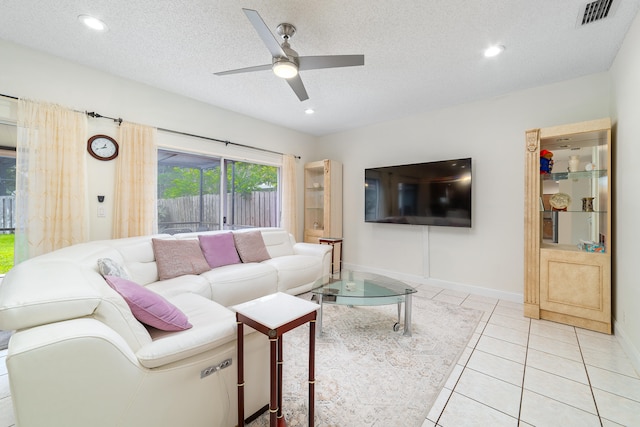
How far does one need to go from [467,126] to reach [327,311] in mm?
3142

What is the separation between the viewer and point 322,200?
519cm

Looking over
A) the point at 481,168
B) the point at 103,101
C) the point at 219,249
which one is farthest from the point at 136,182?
the point at 481,168

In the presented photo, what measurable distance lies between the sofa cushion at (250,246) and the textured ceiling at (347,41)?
1.87 metres

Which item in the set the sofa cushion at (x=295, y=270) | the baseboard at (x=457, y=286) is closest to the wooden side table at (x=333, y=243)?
the baseboard at (x=457, y=286)

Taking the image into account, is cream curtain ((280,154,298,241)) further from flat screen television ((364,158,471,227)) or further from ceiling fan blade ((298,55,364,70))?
ceiling fan blade ((298,55,364,70))

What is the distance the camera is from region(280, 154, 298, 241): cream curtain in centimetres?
482

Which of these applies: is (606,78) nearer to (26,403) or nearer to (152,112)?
(26,403)

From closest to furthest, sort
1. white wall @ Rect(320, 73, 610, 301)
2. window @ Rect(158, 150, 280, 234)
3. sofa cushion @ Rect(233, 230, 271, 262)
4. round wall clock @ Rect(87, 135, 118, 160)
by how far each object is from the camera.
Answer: round wall clock @ Rect(87, 135, 118, 160), white wall @ Rect(320, 73, 610, 301), sofa cushion @ Rect(233, 230, 271, 262), window @ Rect(158, 150, 280, 234)

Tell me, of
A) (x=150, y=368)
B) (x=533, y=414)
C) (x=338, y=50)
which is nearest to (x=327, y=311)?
(x=533, y=414)

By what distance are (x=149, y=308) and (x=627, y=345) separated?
11.7ft

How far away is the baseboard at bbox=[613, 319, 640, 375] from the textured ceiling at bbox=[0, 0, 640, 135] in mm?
2525

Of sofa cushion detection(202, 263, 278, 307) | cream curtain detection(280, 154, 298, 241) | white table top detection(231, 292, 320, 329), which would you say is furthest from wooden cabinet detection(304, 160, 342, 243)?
white table top detection(231, 292, 320, 329)

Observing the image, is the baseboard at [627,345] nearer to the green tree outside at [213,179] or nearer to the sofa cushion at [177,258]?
the sofa cushion at [177,258]

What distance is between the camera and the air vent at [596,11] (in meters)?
1.90
